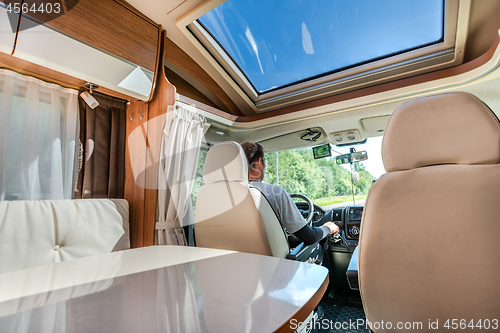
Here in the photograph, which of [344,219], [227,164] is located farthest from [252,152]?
[344,219]

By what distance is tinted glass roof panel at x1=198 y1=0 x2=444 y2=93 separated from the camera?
209 centimetres

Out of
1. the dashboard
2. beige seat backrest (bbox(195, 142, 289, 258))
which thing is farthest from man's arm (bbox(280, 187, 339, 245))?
the dashboard

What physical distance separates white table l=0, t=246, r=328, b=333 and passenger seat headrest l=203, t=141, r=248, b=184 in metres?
0.87

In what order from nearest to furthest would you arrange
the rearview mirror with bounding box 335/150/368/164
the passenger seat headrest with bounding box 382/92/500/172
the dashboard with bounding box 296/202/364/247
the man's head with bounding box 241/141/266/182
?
the passenger seat headrest with bounding box 382/92/500/172
the man's head with bounding box 241/141/266/182
the dashboard with bounding box 296/202/364/247
the rearview mirror with bounding box 335/150/368/164

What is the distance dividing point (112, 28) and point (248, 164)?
1.48 meters

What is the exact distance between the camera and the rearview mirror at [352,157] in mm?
3045

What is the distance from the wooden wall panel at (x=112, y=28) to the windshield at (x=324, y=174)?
2.13 metres

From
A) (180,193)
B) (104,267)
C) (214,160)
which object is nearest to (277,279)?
(104,267)

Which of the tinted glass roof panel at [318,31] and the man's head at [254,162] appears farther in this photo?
the man's head at [254,162]

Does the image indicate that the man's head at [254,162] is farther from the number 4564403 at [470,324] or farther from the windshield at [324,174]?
the number 4564403 at [470,324]

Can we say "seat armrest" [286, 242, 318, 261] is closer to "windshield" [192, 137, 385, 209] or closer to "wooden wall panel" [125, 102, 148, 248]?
"windshield" [192, 137, 385, 209]

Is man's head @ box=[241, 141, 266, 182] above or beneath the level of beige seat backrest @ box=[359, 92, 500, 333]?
above

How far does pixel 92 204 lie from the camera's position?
6.19ft

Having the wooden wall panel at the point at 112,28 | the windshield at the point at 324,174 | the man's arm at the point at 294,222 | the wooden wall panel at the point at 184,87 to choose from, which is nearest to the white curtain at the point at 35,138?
the wooden wall panel at the point at 112,28
